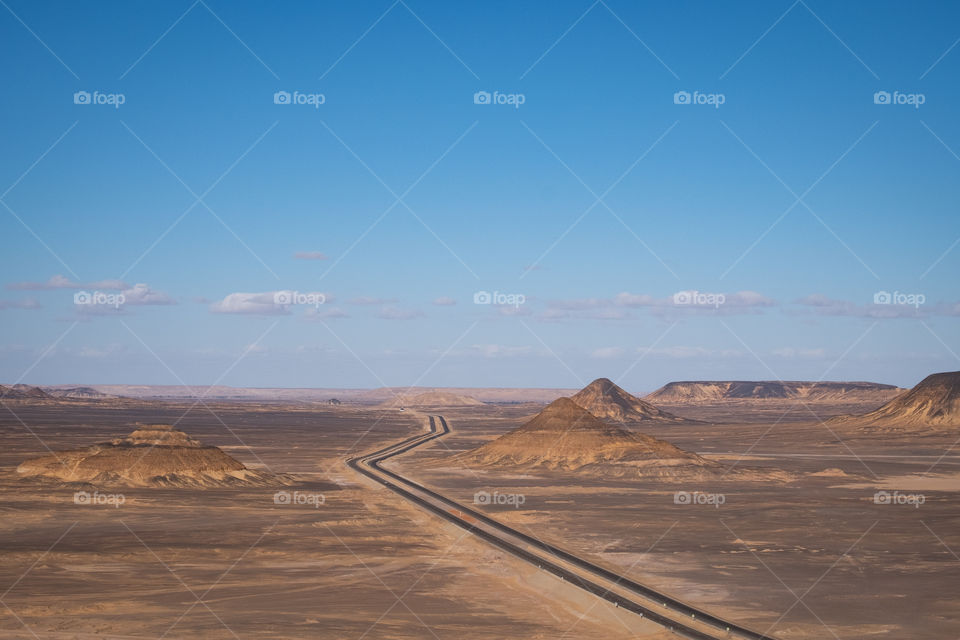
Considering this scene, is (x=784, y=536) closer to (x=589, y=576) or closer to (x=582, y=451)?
(x=589, y=576)

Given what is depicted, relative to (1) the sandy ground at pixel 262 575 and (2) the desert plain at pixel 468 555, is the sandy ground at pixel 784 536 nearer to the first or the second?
(2) the desert plain at pixel 468 555

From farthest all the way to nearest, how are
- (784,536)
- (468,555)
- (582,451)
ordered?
1. (582,451)
2. (784,536)
3. (468,555)

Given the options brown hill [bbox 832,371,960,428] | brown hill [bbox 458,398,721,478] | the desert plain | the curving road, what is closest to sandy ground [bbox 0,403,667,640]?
the desert plain

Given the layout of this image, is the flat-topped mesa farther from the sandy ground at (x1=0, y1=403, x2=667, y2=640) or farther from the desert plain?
the sandy ground at (x1=0, y1=403, x2=667, y2=640)

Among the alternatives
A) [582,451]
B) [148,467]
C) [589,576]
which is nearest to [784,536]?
[589,576]

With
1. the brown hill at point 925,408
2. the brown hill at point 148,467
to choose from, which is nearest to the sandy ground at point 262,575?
the brown hill at point 148,467

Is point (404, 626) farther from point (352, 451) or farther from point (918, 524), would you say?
point (352, 451)
